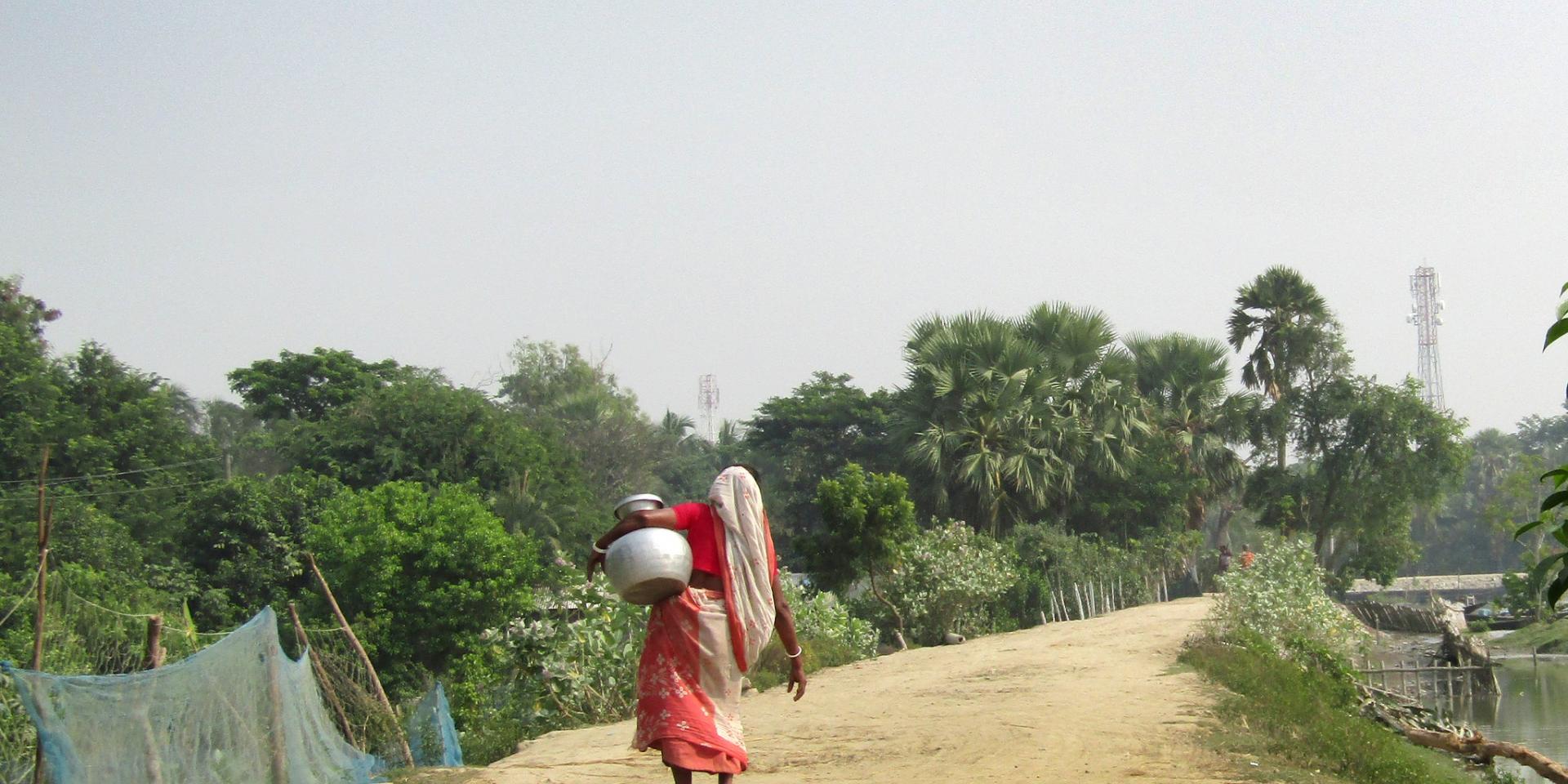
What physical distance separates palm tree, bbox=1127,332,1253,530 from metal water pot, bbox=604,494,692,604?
98.7 ft

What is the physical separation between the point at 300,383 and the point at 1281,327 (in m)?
29.3

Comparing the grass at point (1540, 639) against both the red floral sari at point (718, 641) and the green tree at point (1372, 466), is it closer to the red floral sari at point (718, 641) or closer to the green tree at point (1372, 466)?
the green tree at point (1372, 466)

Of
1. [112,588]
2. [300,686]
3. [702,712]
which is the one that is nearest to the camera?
[702,712]

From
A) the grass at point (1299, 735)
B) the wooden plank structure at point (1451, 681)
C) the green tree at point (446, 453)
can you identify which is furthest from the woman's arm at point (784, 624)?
the green tree at point (446, 453)

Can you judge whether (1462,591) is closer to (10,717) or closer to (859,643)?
(859,643)

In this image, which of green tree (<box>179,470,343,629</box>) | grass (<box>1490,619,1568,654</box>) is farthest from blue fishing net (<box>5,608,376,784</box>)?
grass (<box>1490,619,1568,654</box>)

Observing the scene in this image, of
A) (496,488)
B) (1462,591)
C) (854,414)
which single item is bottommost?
(1462,591)

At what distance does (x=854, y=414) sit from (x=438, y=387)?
13709mm

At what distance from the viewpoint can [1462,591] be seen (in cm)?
5684

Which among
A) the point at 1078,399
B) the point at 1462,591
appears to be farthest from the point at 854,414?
the point at 1462,591

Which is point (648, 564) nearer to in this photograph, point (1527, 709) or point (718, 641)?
point (718, 641)

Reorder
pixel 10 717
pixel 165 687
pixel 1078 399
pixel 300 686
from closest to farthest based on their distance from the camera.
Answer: pixel 165 687
pixel 300 686
pixel 10 717
pixel 1078 399

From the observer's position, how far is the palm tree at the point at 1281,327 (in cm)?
3534

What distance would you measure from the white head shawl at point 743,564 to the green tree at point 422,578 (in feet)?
56.9
